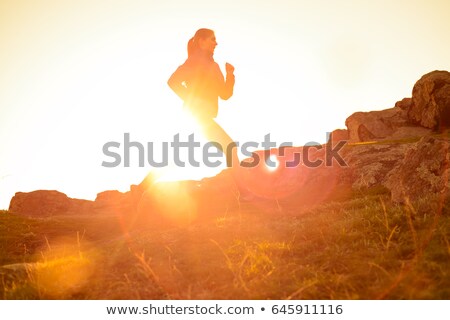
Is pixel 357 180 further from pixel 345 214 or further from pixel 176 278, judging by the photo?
pixel 176 278

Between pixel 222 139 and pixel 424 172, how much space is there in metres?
4.39

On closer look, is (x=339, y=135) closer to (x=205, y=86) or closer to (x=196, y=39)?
(x=196, y=39)

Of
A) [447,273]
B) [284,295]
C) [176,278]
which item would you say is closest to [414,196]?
[447,273]

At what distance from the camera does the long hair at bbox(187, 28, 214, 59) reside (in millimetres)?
7684

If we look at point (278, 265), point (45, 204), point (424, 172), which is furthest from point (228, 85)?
point (45, 204)

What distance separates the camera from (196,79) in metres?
7.38

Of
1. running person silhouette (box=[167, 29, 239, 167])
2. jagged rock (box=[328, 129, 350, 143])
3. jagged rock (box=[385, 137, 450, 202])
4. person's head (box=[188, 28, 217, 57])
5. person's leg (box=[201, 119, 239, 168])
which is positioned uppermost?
jagged rock (box=[328, 129, 350, 143])

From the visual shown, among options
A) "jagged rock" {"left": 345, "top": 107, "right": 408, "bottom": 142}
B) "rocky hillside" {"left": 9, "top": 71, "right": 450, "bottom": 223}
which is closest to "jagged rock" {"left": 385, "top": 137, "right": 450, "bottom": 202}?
"rocky hillside" {"left": 9, "top": 71, "right": 450, "bottom": 223}

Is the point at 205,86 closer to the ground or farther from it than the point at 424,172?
farther from it

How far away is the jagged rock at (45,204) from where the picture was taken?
33.9 meters

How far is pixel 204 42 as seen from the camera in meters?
7.63

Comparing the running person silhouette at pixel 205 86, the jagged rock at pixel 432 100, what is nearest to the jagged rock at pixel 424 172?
the running person silhouette at pixel 205 86

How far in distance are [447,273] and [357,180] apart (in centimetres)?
1069

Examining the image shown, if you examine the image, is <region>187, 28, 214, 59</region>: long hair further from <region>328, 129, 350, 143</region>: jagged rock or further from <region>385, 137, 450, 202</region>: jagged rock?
<region>328, 129, 350, 143</region>: jagged rock
